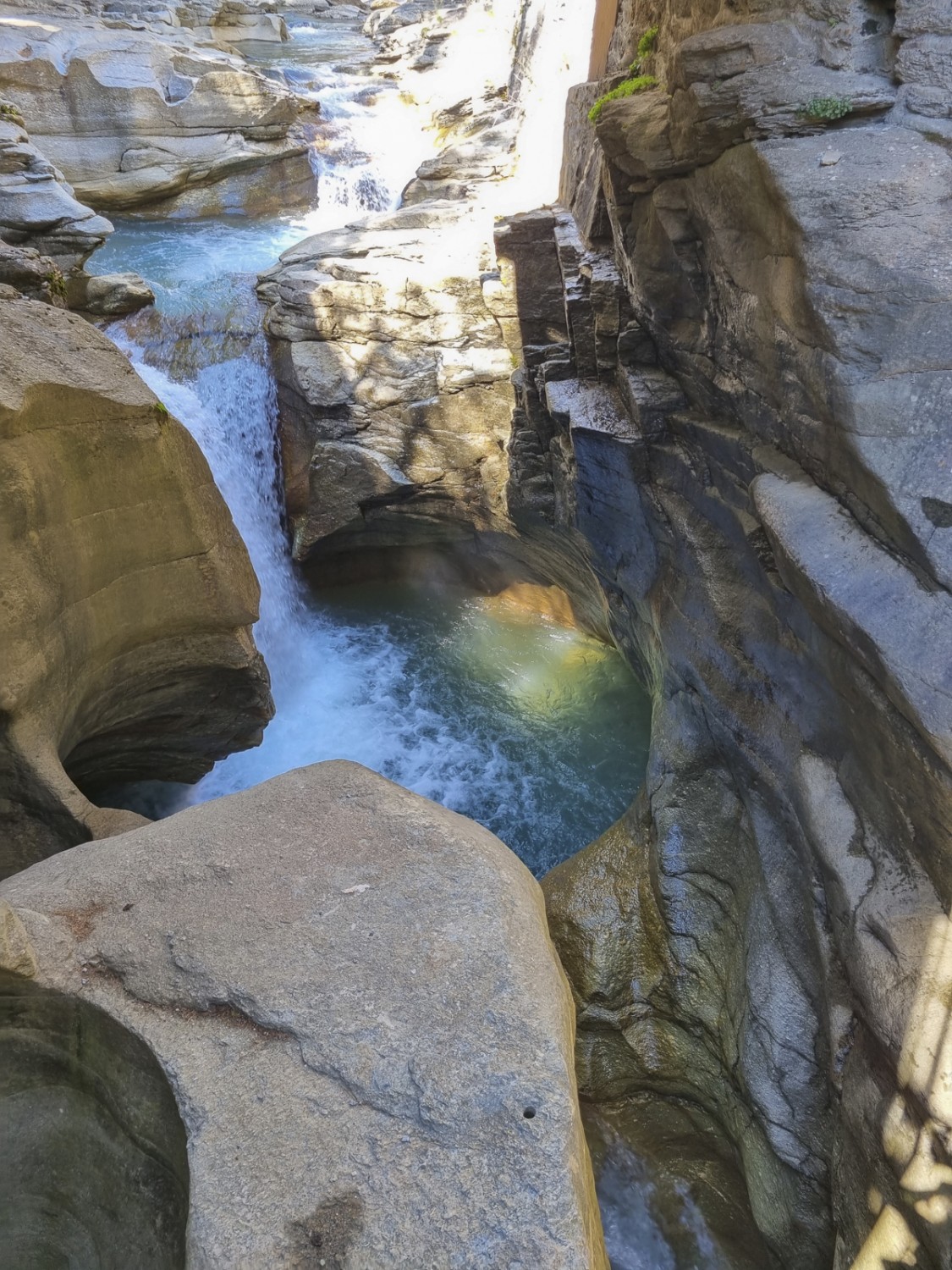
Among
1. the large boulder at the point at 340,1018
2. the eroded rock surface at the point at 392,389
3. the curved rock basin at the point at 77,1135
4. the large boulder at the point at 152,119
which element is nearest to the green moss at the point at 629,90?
the eroded rock surface at the point at 392,389

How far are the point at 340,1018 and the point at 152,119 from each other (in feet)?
52.1

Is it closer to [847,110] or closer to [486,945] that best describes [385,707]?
[486,945]

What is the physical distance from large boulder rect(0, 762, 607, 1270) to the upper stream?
3518mm

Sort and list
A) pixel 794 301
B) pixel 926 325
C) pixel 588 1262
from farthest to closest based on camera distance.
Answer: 1. pixel 794 301
2. pixel 926 325
3. pixel 588 1262

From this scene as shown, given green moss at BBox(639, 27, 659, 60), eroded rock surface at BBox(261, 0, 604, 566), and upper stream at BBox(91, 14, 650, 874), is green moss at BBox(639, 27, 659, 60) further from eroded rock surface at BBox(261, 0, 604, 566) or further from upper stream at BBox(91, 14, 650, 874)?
upper stream at BBox(91, 14, 650, 874)

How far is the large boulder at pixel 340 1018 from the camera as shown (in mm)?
2330

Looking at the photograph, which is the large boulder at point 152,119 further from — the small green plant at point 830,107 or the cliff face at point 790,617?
the small green plant at point 830,107

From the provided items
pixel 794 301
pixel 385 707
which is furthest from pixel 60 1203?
pixel 385 707

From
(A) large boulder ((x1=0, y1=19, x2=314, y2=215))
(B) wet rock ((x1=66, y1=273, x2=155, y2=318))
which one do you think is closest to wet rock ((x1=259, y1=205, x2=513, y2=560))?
(B) wet rock ((x1=66, y1=273, x2=155, y2=318))

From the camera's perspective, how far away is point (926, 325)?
3.59 metres

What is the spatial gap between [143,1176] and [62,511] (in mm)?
3333

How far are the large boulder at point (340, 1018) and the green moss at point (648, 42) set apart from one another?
6230mm

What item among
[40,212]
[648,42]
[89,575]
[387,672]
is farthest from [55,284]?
[648,42]

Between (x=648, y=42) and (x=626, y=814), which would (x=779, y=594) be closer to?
(x=626, y=814)
